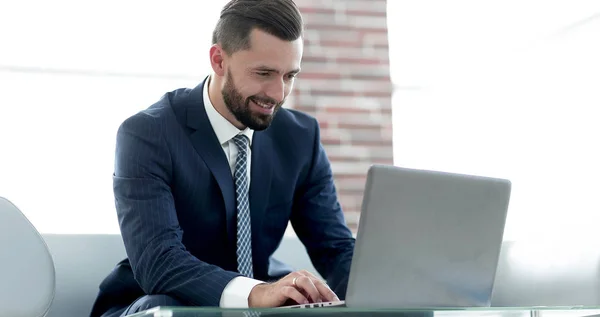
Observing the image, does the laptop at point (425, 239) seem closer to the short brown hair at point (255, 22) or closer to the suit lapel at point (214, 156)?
the suit lapel at point (214, 156)

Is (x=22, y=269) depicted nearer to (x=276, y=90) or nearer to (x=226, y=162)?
(x=226, y=162)

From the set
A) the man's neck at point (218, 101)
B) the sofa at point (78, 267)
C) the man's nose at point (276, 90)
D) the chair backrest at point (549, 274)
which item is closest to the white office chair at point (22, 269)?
the sofa at point (78, 267)

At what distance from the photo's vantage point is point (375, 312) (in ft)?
4.69

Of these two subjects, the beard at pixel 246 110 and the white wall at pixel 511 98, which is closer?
the beard at pixel 246 110

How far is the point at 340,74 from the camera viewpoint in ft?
14.1

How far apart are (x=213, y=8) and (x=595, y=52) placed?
5.73 feet

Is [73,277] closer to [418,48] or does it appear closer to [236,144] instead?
[236,144]

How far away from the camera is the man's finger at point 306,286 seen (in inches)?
64.8

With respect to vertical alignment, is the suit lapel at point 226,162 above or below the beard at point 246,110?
below

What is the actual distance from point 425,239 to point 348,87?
108 inches

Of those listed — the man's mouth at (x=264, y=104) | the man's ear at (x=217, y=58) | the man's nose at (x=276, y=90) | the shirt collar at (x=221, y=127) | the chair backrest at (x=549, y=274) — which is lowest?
the chair backrest at (x=549, y=274)

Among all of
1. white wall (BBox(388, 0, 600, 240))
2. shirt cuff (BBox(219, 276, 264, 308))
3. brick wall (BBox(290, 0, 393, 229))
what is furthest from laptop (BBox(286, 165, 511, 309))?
brick wall (BBox(290, 0, 393, 229))

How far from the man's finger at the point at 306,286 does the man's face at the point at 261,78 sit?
814mm

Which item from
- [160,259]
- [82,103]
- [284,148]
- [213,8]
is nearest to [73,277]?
[160,259]
